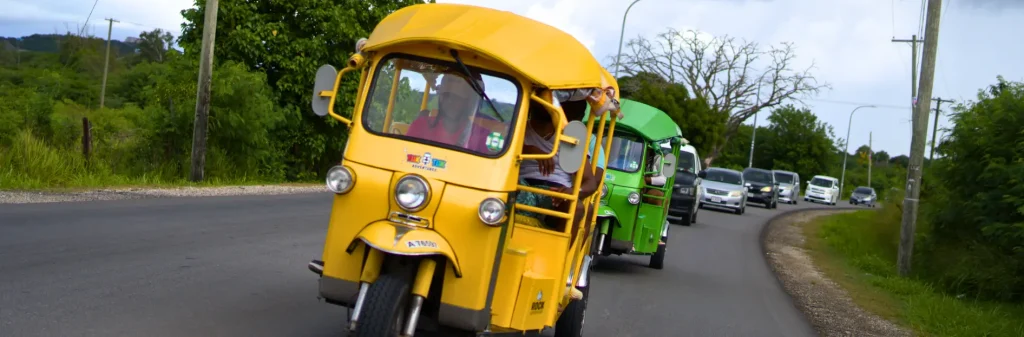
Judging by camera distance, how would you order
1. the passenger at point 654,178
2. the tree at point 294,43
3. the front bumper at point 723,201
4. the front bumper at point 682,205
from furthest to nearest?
the front bumper at point 723,201 < the tree at point 294,43 < the front bumper at point 682,205 < the passenger at point 654,178

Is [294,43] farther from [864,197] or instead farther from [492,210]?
[864,197]

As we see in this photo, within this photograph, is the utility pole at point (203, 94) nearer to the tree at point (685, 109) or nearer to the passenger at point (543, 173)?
the passenger at point (543, 173)

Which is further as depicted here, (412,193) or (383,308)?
(412,193)

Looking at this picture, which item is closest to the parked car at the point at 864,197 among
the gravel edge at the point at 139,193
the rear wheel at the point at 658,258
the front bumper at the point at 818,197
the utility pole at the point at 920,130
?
the front bumper at the point at 818,197

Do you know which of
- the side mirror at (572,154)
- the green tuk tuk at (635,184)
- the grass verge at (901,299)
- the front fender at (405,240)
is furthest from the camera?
the green tuk tuk at (635,184)

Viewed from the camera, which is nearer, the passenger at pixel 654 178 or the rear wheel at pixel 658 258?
the passenger at pixel 654 178

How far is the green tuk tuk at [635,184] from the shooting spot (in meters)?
12.7

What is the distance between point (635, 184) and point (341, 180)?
7433 mm

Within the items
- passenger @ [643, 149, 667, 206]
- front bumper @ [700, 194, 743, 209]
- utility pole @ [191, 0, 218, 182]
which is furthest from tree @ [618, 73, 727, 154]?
passenger @ [643, 149, 667, 206]

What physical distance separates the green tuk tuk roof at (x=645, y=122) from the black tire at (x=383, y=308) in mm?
7514

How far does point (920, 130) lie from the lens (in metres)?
18.3

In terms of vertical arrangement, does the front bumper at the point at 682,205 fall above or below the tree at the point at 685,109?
below

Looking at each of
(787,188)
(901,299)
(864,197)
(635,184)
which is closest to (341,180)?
(635,184)

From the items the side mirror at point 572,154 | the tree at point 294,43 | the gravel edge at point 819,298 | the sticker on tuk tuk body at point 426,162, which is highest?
the tree at point 294,43
